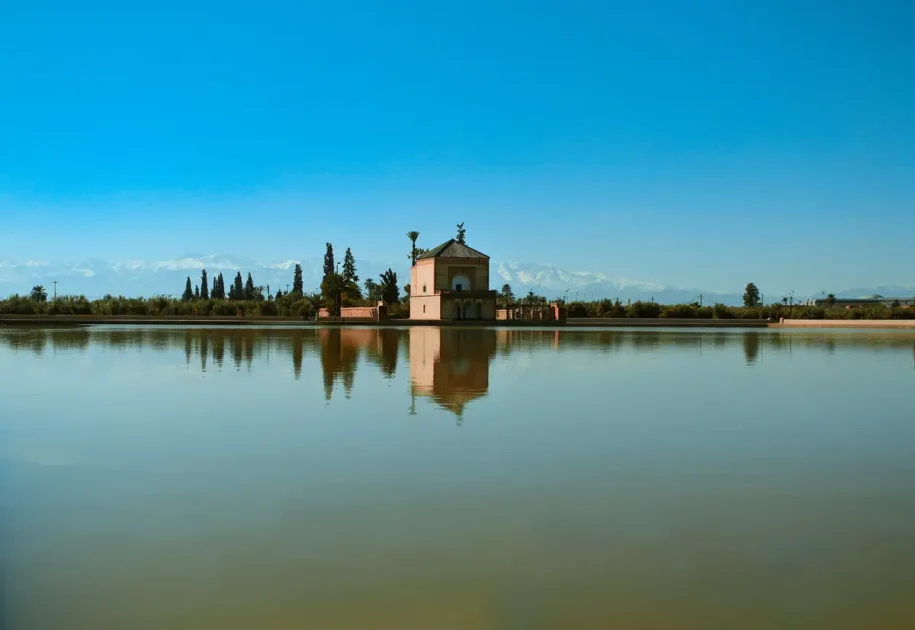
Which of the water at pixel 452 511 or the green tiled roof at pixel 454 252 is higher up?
the green tiled roof at pixel 454 252

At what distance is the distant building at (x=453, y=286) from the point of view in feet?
136

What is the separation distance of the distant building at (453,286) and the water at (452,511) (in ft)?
107

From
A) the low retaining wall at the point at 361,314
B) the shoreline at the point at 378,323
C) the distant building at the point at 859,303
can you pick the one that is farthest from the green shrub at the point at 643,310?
the distant building at the point at 859,303

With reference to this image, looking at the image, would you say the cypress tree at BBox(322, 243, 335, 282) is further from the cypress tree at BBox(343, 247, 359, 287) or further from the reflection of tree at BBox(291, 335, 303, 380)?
the reflection of tree at BBox(291, 335, 303, 380)

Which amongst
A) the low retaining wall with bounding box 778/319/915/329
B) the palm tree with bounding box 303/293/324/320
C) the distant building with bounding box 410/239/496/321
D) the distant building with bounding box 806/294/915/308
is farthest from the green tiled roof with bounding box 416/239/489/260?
the distant building with bounding box 806/294/915/308

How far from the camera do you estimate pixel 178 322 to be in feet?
115

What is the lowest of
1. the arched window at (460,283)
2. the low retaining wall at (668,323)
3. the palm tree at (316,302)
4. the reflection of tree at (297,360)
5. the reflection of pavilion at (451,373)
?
the reflection of pavilion at (451,373)

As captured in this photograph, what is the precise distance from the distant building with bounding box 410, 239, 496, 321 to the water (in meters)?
32.8

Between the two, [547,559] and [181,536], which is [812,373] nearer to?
[547,559]

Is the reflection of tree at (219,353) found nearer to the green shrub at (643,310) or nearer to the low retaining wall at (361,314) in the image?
the low retaining wall at (361,314)

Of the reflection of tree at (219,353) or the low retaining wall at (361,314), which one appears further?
the low retaining wall at (361,314)

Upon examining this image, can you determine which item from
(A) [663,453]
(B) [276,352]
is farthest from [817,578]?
(B) [276,352]

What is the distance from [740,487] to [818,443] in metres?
1.86

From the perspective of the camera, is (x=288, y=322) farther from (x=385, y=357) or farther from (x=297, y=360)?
(x=297, y=360)
